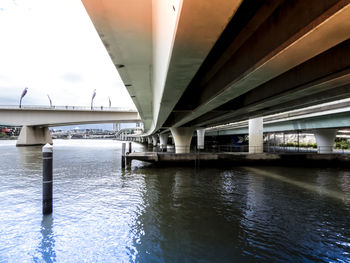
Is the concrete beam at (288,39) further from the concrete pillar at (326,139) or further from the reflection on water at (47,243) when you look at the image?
the concrete pillar at (326,139)

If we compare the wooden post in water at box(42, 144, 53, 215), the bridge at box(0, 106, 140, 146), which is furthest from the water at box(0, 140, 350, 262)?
the bridge at box(0, 106, 140, 146)

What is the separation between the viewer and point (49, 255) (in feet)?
21.0

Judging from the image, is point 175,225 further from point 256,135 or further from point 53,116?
point 53,116

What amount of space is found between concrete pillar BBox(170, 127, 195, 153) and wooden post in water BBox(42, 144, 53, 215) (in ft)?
81.3

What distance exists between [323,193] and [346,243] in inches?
291

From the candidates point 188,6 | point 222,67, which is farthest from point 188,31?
point 222,67

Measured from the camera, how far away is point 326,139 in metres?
34.4

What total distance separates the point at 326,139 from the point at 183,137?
22.1 metres

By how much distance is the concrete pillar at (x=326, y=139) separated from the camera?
3388cm

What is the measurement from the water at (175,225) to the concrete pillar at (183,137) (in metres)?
19.3

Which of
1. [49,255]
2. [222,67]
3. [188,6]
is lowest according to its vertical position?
[49,255]

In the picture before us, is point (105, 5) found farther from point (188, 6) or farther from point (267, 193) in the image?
point (267, 193)

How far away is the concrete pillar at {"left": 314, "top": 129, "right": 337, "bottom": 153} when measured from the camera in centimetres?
3388

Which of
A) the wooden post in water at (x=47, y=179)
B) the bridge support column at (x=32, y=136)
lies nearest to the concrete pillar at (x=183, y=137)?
the wooden post in water at (x=47, y=179)
